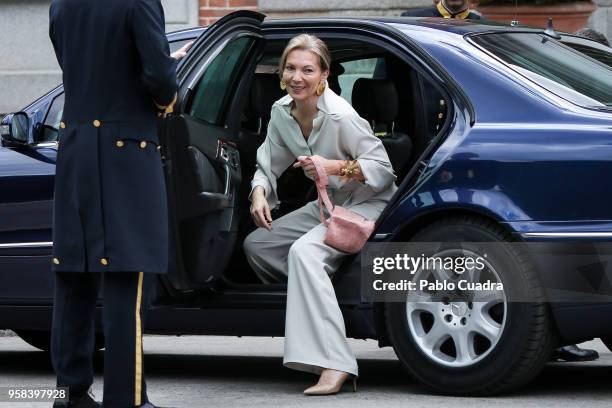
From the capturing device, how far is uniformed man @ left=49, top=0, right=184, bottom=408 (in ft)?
17.5

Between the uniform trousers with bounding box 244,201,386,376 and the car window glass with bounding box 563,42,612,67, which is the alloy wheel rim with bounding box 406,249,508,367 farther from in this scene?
the car window glass with bounding box 563,42,612,67

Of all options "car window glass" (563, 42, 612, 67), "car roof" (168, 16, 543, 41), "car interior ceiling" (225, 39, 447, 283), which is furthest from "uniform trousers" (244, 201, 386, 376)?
"car window glass" (563, 42, 612, 67)

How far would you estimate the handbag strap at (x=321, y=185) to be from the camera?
655cm

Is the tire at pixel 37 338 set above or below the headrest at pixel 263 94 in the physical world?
below

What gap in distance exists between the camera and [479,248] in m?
6.11

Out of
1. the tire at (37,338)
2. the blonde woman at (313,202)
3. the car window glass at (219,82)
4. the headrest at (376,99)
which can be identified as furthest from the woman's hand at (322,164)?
the tire at (37,338)

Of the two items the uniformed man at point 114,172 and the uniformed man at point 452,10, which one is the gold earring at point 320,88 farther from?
the uniformed man at point 452,10

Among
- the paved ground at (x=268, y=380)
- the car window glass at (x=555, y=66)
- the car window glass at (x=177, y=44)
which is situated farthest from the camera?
the car window glass at (x=177, y=44)

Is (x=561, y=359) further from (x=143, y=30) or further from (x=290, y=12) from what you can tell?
(x=290, y=12)

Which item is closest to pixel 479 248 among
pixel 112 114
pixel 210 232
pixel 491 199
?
pixel 491 199

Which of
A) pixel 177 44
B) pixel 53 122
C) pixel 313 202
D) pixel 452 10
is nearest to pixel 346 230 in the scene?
pixel 313 202

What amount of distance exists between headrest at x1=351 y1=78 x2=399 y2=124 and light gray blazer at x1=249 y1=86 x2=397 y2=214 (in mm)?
294

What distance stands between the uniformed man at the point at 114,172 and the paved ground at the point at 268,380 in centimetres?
90

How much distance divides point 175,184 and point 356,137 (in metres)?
0.84
